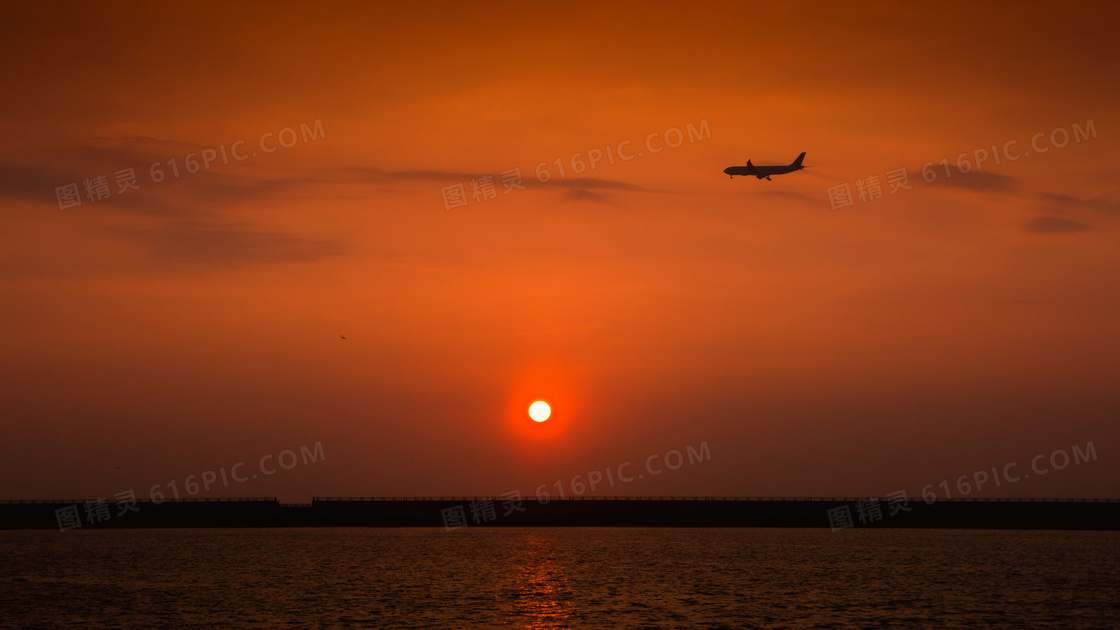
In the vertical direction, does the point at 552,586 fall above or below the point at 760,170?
below

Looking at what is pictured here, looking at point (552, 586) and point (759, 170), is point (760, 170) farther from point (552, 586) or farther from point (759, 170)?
point (552, 586)

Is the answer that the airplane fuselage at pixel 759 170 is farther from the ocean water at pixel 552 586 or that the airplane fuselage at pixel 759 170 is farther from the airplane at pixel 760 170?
the ocean water at pixel 552 586

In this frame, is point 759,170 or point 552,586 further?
point 759,170

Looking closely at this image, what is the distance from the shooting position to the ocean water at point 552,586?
73375 millimetres

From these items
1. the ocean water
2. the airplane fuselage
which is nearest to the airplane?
the airplane fuselage

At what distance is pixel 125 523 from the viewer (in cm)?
19938

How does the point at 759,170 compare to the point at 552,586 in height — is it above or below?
above

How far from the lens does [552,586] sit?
98.1 m

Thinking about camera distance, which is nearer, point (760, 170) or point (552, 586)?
point (552, 586)

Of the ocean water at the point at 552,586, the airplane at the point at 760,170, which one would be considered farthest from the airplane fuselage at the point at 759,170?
the ocean water at the point at 552,586

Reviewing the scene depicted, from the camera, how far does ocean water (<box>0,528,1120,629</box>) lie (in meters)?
73.4

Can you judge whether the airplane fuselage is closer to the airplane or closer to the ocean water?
the airplane

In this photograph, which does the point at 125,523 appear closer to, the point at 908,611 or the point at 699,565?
the point at 699,565

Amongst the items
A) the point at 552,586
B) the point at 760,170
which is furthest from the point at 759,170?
the point at 552,586
